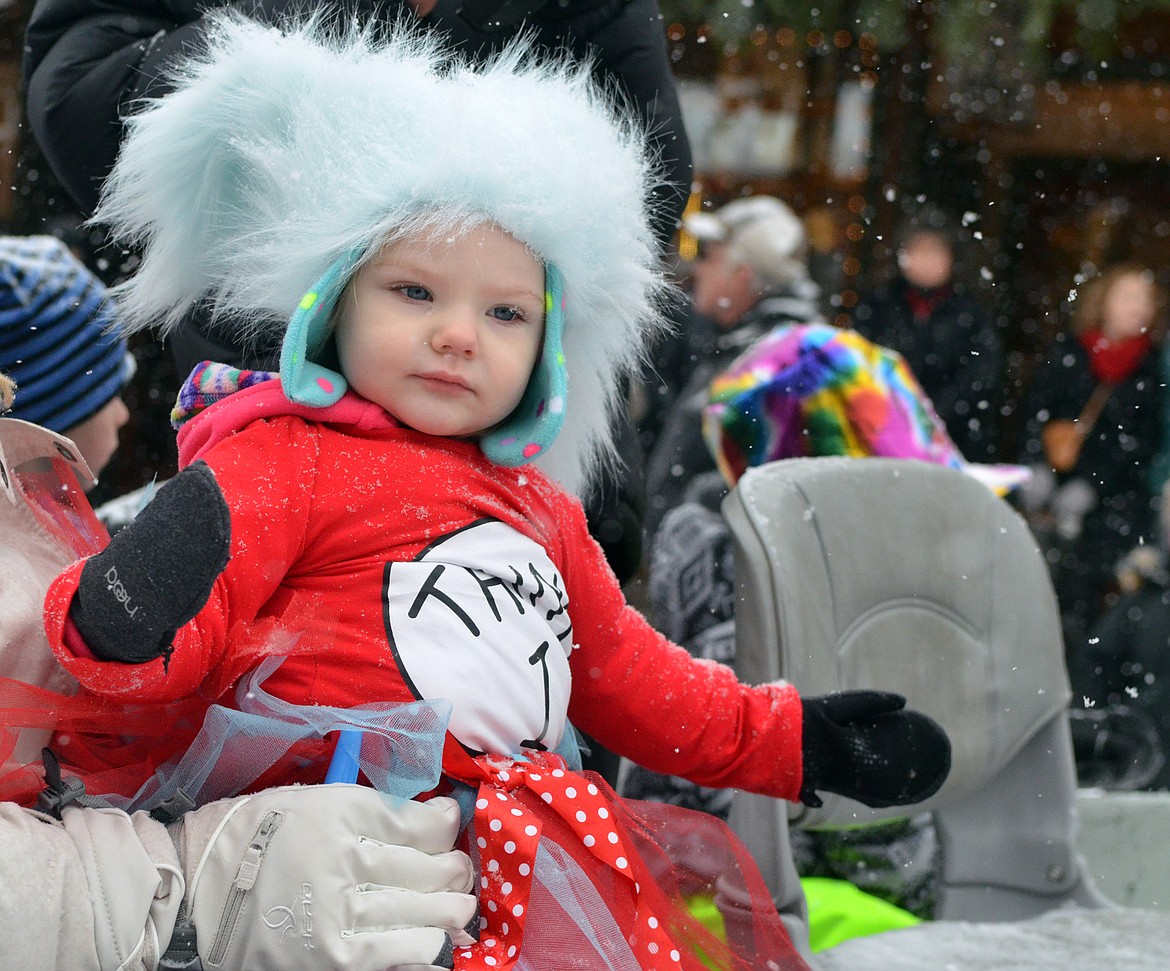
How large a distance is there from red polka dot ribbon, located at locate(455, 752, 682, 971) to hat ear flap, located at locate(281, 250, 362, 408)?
420 millimetres

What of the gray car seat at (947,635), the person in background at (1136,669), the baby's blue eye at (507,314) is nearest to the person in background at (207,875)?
the baby's blue eye at (507,314)

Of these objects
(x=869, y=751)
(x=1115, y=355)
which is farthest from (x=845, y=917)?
(x=1115, y=355)

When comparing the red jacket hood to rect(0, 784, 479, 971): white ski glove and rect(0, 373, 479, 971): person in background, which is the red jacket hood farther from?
rect(0, 784, 479, 971): white ski glove

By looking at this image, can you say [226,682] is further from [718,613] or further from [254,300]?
[718,613]

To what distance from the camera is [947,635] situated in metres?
2.29

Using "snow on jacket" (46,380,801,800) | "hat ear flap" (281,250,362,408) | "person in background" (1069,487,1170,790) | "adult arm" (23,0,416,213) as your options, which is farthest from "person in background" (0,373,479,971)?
"person in background" (1069,487,1170,790)

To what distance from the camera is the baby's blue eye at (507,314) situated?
1.49 m

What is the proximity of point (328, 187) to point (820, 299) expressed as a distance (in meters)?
5.89

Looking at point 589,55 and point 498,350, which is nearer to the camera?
point 498,350

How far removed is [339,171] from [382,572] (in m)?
0.43

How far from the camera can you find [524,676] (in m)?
Result: 1.46

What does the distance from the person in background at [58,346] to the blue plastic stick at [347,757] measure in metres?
0.86

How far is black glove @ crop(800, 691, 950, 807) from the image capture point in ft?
5.74

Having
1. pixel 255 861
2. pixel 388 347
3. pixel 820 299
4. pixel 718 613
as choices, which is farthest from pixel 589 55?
pixel 820 299
